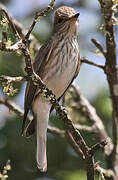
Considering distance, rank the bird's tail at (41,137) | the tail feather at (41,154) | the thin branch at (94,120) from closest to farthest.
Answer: the tail feather at (41,154) → the bird's tail at (41,137) → the thin branch at (94,120)

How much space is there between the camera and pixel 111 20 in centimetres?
370

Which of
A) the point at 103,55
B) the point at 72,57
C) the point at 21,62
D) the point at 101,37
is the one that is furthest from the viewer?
the point at 101,37

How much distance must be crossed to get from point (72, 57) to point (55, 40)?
0.90 ft

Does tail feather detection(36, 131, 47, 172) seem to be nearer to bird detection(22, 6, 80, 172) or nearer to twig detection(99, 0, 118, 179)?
bird detection(22, 6, 80, 172)

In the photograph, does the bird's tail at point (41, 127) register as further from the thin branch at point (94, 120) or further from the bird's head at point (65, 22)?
the bird's head at point (65, 22)

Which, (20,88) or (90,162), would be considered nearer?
(90,162)

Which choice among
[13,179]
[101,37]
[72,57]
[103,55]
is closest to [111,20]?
[103,55]

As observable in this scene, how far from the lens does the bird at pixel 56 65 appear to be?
14.1 feet

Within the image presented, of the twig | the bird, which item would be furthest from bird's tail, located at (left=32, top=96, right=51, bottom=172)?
the twig

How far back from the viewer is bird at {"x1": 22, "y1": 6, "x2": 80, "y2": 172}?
14.1ft

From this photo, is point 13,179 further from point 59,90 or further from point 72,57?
point 72,57

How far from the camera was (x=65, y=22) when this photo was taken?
4.53 metres

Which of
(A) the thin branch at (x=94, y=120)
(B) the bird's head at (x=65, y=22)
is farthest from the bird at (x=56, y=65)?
(A) the thin branch at (x=94, y=120)

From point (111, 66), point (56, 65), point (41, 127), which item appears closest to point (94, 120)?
point (41, 127)
